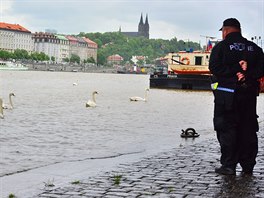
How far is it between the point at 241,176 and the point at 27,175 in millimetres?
2922

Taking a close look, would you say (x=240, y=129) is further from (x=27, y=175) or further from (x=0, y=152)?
(x=0, y=152)

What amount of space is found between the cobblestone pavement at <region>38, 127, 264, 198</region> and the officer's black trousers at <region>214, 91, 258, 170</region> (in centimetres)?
23

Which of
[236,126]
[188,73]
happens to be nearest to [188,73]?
[188,73]

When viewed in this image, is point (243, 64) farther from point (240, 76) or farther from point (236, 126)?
point (236, 126)

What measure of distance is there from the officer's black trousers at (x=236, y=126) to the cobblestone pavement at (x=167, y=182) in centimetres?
23

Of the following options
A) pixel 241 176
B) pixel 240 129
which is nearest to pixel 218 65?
pixel 240 129

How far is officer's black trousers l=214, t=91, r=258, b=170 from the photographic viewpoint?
7.21 metres

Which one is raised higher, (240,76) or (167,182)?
(240,76)

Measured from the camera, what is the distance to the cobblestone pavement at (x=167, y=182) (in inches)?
241

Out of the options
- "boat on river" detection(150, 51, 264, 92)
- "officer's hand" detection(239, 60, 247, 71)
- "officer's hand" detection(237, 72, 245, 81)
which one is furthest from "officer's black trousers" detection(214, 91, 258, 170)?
"boat on river" detection(150, 51, 264, 92)

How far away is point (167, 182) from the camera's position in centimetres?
680

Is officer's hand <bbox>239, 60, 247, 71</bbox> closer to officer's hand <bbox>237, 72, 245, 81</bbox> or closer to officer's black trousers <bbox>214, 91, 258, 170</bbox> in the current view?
officer's hand <bbox>237, 72, 245, 81</bbox>

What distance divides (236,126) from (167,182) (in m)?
1.12

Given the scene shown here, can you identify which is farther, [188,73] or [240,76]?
[188,73]
